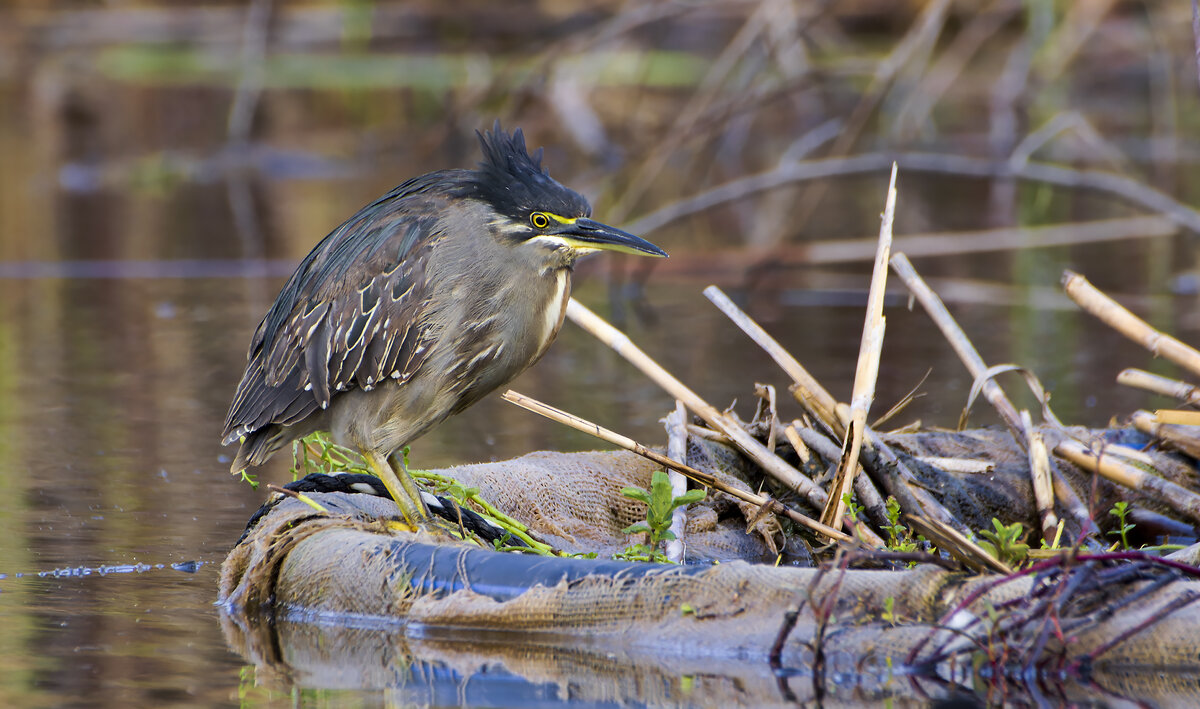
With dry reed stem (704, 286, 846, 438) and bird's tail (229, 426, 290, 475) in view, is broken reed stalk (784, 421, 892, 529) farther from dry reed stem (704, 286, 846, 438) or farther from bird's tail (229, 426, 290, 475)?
bird's tail (229, 426, 290, 475)

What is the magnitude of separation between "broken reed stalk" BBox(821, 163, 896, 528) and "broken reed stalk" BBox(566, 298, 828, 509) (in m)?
0.09

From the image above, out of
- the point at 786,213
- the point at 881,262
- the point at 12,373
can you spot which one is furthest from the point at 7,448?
the point at 786,213

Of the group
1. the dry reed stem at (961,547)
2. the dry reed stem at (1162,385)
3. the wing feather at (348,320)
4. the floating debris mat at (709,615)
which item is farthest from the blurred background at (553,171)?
the dry reed stem at (961,547)

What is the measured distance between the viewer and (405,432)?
15.3 feet

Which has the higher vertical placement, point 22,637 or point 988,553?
point 988,553

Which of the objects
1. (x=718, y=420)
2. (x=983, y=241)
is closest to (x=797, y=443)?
(x=718, y=420)

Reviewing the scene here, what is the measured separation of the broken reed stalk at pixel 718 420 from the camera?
490 centimetres

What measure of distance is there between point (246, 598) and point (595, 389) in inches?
149

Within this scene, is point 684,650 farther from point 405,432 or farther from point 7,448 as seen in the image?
point 7,448

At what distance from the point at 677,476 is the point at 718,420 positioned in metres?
0.25

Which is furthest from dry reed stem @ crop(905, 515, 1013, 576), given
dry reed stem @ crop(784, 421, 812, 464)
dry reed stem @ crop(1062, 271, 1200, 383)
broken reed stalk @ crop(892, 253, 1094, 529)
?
dry reed stem @ crop(1062, 271, 1200, 383)

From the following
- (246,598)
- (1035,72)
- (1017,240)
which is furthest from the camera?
(1035,72)

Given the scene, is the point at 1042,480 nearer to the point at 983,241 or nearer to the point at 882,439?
the point at 882,439

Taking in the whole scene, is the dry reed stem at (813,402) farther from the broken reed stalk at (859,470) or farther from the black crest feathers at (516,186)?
the black crest feathers at (516,186)
